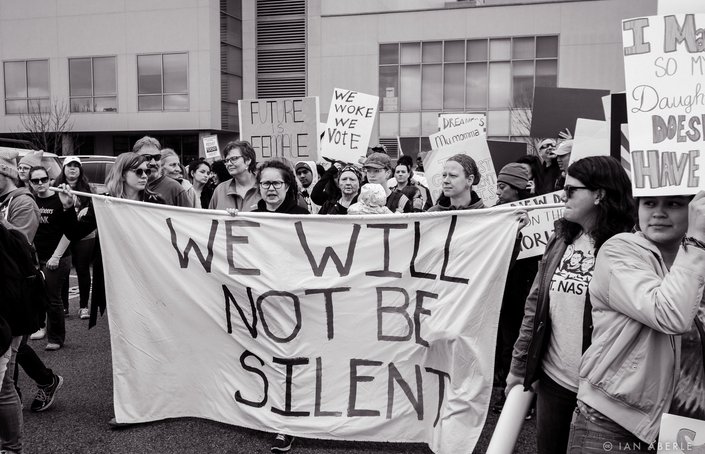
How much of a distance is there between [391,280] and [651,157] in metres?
1.94

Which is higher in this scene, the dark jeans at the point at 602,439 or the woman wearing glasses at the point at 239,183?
the woman wearing glasses at the point at 239,183

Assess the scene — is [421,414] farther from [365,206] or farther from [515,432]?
[365,206]

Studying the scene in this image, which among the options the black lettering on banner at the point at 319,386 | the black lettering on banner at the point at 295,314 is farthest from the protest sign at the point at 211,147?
the black lettering on banner at the point at 319,386

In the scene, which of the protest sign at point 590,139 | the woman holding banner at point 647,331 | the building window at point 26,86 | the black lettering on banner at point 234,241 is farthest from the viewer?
the building window at point 26,86

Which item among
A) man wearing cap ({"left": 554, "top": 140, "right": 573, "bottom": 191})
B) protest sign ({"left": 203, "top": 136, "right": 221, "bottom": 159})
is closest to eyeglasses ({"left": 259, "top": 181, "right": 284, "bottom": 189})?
man wearing cap ({"left": 554, "top": 140, "right": 573, "bottom": 191})

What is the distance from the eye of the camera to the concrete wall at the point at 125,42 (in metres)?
30.5

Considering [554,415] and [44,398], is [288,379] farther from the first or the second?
[44,398]

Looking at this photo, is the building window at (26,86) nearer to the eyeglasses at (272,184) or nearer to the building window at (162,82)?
the building window at (162,82)

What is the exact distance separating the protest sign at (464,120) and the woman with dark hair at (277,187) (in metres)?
4.45

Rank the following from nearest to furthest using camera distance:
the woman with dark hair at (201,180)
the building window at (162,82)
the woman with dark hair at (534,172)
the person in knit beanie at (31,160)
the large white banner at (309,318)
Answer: the large white banner at (309,318), the person in knit beanie at (31,160), the woman with dark hair at (534,172), the woman with dark hair at (201,180), the building window at (162,82)

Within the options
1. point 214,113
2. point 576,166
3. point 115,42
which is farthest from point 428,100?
point 576,166

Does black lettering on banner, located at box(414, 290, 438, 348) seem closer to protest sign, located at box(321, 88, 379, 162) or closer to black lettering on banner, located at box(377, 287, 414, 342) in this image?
black lettering on banner, located at box(377, 287, 414, 342)

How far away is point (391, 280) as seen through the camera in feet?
12.5

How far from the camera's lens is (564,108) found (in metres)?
5.68
